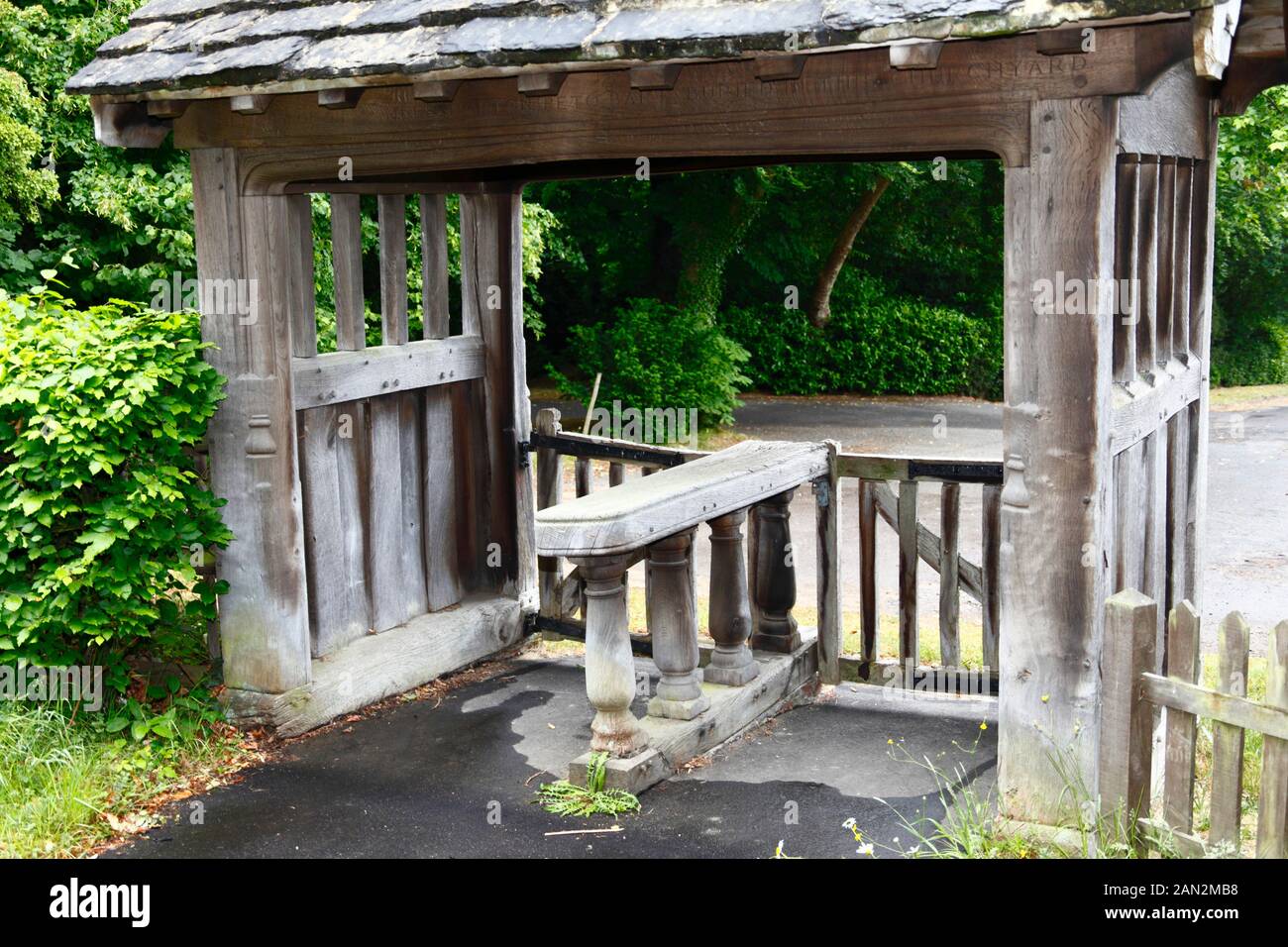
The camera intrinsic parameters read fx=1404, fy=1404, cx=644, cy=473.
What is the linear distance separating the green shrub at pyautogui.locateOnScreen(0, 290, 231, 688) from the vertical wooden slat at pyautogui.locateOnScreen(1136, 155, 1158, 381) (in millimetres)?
4099

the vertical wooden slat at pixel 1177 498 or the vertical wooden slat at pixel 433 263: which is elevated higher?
the vertical wooden slat at pixel 433 263

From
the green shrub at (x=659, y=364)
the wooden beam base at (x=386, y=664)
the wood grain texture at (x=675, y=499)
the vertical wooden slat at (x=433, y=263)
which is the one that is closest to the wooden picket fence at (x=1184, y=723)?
the wood grain texture at (x=675, y=499)

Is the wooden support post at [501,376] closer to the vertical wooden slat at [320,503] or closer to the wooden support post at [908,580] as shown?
the vertical wooden slat at [320,503]

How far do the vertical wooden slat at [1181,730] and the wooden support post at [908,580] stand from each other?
8.88ft

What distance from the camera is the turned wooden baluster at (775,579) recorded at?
7223 millimetres

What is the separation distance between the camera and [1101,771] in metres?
4.69

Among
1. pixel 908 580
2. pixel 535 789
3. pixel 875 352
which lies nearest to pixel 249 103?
pixel 535 789

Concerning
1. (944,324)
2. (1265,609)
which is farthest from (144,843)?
(944,324)

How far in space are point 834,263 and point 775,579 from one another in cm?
1989

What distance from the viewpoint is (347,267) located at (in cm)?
712

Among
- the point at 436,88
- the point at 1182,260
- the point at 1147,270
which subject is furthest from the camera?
the point at 1182,260

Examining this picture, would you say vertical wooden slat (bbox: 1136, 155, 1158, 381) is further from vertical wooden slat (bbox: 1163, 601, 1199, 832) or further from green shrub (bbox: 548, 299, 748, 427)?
green shrub (bbox: 548, 299, 748, 427)

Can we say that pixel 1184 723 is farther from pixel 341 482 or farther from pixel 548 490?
pixel 548 490

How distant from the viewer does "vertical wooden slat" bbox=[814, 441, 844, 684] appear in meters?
7.35
